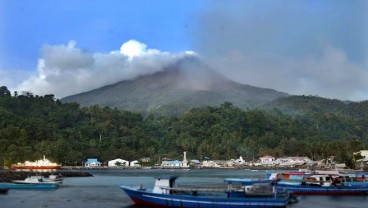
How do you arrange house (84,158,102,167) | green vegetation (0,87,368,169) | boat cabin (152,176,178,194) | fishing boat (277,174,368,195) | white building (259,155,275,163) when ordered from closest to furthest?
boat cabin (152,176,178,194) → fishing boat (277,174,368,195) → green vegetation (0,87,368,169) → house (84,158,102,167) → white building (259,155,275,163)

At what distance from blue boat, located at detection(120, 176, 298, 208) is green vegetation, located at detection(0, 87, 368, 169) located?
83.7 metres

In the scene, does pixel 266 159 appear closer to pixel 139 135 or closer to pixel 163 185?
pixel 139 135

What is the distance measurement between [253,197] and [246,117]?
148404 mm

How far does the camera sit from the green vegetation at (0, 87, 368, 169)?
124m

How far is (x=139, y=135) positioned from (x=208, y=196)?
122199 mm

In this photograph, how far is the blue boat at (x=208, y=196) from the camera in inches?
1252

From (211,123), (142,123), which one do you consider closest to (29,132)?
(142,123)

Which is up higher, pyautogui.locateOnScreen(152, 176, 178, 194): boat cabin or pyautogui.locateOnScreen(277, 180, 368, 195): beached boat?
pyautogui.locateOnScreen(152, 176, 178, 194): boat cabin

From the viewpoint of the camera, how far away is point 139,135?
506 ft

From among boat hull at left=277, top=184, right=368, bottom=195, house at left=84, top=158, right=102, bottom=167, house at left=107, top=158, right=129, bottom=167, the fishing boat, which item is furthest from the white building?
boat hull at left=277, top=184, right=368, bottom=195

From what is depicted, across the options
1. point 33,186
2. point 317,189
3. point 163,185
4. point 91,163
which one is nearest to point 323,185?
point 317,189

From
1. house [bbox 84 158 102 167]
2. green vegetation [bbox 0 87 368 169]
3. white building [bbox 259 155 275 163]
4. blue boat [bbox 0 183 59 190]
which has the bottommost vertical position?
blue boat [bbox 0 183 59 190]

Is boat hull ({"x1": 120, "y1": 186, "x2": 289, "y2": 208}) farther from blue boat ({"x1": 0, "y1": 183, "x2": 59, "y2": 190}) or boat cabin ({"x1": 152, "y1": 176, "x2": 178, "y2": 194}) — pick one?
blue boat ({"x1": 0, "y1": 183, "x2": 59, "y2": 190})

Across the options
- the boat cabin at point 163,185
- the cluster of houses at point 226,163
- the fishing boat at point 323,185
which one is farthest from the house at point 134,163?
the boat cabin at point 163,185
